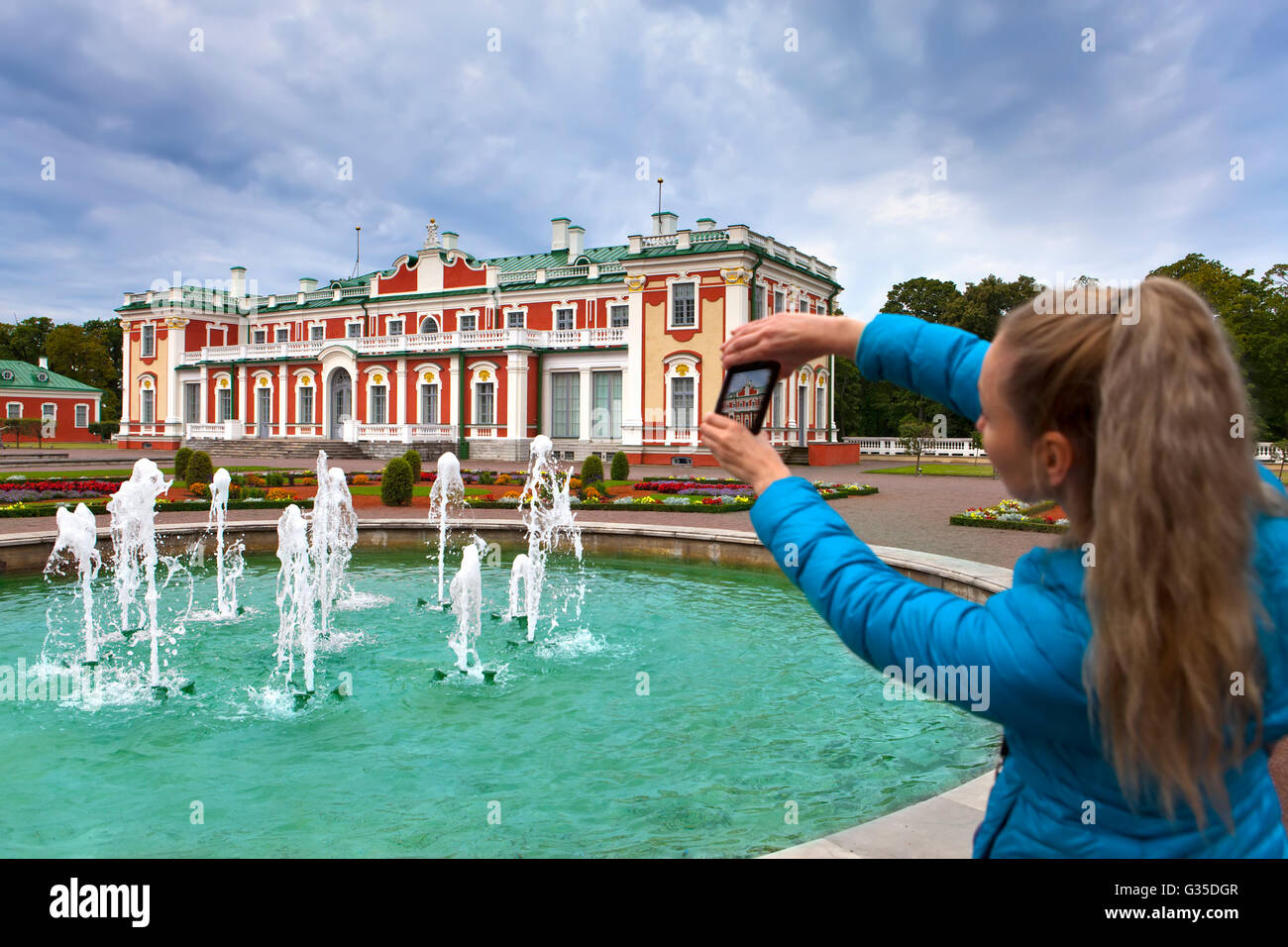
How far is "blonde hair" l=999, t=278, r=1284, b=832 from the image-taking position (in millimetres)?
992

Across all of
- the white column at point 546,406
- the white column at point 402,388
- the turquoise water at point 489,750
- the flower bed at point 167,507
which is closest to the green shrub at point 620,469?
the flower bed at point 167,507

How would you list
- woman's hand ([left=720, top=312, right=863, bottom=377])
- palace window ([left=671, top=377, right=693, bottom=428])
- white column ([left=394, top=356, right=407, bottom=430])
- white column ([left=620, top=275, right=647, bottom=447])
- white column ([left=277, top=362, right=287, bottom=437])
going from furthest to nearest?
1. white column ([left=277, top=362, right=287, bottom=437])
2. white column ([left=394, top=356, right=407, bottom=430])
3. white column ([left=620, top=275, right=647, bottom=447])
4. palace window ([left=671, top=377, right=693, bottom=428])
5. woman's hand ([left=720, top=312, right=863, bottom=377])

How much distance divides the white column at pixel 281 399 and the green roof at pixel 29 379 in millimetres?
23961

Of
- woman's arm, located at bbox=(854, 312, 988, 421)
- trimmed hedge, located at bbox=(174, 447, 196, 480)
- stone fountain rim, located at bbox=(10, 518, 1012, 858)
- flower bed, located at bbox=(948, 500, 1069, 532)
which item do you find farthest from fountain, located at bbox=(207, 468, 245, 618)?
flower bed, located at bbox=(948, 500, 1069, 532)

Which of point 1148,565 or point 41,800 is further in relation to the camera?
point 41,800

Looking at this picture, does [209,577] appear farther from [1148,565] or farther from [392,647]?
[1148,565]

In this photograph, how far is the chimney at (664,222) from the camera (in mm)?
34438

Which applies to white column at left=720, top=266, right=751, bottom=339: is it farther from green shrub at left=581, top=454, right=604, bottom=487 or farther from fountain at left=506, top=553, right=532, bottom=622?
fountain at left=506, top=553, right=532, bottom=622

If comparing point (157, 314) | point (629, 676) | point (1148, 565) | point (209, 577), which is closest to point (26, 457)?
point (157, 314)

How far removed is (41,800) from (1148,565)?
5.37 metres

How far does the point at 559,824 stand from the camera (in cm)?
416

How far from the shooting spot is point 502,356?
35.3m

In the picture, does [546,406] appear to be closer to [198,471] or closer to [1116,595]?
[198,471]

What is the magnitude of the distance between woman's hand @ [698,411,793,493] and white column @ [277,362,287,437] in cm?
4279
